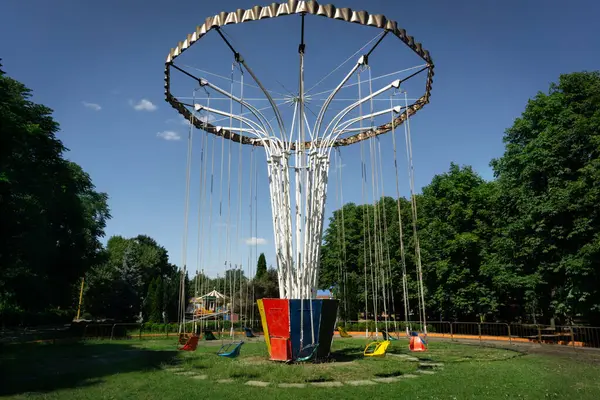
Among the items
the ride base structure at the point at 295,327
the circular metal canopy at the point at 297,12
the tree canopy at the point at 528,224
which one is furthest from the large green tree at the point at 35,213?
the tree canopy at the point at 528,224

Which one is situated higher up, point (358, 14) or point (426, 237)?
point (358, 14)

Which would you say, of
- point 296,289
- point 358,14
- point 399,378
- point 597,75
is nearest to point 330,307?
point 296,289

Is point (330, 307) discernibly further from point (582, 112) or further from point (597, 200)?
point (582, 112)

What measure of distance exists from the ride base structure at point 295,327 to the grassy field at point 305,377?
22.3 inches

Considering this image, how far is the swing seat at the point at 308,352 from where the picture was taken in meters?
13.1

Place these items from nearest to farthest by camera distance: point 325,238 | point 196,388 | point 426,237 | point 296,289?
1. point 196,388
2. point 296,289
3. point 426,237
4. point 325,238

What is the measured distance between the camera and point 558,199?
68.4ft

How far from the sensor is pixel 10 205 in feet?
57.7

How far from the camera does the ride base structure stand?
1333 cm

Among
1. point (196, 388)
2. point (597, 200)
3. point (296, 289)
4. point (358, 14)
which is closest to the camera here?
point (196, 388)

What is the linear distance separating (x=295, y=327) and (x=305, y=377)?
8.63 ft

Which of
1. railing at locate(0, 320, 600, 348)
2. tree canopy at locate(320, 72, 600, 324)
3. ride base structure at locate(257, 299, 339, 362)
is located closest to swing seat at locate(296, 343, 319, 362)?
ride base structure at locate(257, 299, 339, 362)

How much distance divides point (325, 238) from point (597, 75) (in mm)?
31744

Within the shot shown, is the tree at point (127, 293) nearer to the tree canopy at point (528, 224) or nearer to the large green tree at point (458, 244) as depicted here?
the tree canopy at point (528, 224)
